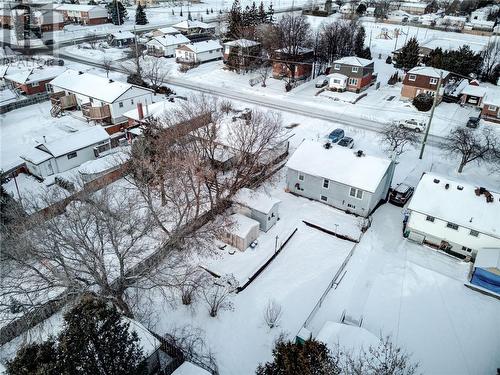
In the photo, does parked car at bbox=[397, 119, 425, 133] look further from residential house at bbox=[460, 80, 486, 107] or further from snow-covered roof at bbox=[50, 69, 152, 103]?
snow-covered roof at bbox=[50, 69, 152, 103]

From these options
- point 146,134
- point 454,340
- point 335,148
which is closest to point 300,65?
point 335,148

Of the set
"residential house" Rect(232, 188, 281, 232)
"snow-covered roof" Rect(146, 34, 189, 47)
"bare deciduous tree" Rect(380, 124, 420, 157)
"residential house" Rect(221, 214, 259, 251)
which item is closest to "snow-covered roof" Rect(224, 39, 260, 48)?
"snow-covered roof" Rect(146, 34, 189, 47)

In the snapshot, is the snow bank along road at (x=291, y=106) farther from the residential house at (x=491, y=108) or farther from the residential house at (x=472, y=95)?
the residential house at (x=472, y=95)

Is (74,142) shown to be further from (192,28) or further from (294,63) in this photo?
(192,28)

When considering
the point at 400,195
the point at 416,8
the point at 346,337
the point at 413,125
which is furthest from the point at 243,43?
the point at 416,8

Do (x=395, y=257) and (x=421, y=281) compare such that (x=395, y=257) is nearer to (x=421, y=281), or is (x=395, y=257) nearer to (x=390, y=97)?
(x=421, y=281)

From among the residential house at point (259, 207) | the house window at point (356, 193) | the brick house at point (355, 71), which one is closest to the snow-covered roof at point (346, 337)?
the residential house at point (259, 207)
